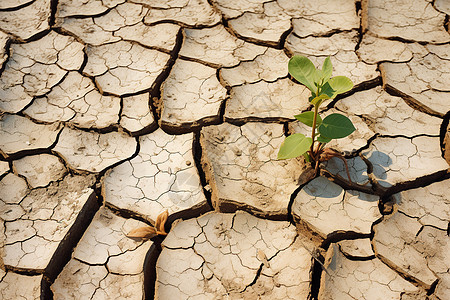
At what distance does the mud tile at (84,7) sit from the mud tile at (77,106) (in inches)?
24.9

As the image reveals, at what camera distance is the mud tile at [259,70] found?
266 centimetres

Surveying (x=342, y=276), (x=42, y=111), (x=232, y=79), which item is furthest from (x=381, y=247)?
(x=42, y=111)

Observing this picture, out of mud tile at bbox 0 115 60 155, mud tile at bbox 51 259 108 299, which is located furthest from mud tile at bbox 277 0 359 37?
mud tile at bbox 51 259 108 299

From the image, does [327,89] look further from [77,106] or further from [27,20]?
[27,20]

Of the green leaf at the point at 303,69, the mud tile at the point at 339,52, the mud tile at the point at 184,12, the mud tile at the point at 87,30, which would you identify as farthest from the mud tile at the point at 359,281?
the mud tile at the point at 87,30

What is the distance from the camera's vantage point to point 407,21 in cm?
301

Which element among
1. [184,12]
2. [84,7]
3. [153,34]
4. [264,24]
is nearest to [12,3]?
[84,7]

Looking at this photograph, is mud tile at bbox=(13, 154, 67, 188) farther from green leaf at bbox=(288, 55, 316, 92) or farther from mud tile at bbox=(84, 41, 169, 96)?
green leaf at bbox=(288, 55, 316, 92)

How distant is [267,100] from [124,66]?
0.88 meters

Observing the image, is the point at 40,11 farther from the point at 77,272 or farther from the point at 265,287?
the point at 265,287

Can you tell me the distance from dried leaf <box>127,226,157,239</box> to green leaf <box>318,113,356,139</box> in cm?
87

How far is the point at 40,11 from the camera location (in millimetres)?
3080

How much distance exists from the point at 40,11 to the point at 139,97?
3.63 ft

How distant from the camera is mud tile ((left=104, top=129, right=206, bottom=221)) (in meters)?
2.16
